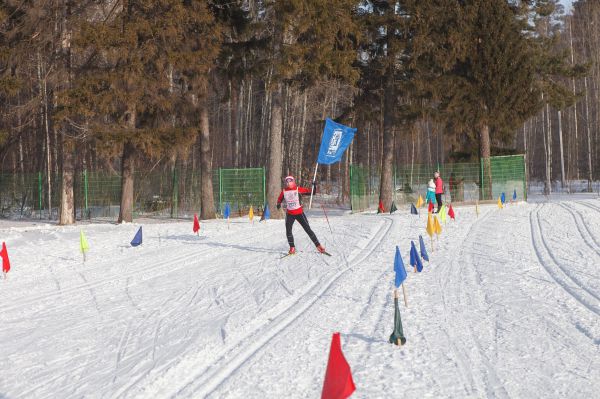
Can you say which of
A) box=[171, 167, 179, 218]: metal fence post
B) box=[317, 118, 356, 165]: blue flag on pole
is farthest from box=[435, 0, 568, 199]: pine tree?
box=[171, 167, 179, 218]: metal fence post

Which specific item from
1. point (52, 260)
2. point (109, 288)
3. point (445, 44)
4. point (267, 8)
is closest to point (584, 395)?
point (109, 288)

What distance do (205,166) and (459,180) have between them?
14.1 metres

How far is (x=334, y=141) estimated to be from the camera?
64.4ft

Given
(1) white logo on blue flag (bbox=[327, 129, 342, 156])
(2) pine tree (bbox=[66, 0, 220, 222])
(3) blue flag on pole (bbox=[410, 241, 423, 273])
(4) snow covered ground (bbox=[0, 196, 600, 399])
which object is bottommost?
(4) snow covered ground (bbox=[0, 196, 600, 399])

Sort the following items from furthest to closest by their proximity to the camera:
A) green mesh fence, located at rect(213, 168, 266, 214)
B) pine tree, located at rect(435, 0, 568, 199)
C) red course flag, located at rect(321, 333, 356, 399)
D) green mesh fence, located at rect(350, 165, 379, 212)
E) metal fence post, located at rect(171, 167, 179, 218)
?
green mesh fence, located at rect(350, 165, 379, 212) < metal fence post, located at rect(171, 167, 179, 218) < green mesh fence, located at rect(213, 168, 266, 214) < pine tree, located at rect(435, 0, 568, 199) < red course flag, located at rect(321, 333, 356, 399)

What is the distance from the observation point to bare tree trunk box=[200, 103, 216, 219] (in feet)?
78.6

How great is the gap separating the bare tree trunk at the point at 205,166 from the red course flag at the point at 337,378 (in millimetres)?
20578

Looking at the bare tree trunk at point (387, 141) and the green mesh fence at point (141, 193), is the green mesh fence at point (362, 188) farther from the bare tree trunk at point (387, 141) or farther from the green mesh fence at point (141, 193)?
the green mesh fence at point (141, 193)

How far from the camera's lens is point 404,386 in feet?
16.2

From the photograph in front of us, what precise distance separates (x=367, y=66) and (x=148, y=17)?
31.9 feet

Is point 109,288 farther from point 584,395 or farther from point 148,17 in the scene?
point 148,17

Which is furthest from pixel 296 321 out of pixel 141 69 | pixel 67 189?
pixel 67 189

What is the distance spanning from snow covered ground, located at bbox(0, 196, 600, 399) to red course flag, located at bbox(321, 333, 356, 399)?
0.85 m

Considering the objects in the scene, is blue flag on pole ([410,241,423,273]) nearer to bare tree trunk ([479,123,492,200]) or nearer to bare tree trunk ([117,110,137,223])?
bare tree trunk ([117,110,137,223])
